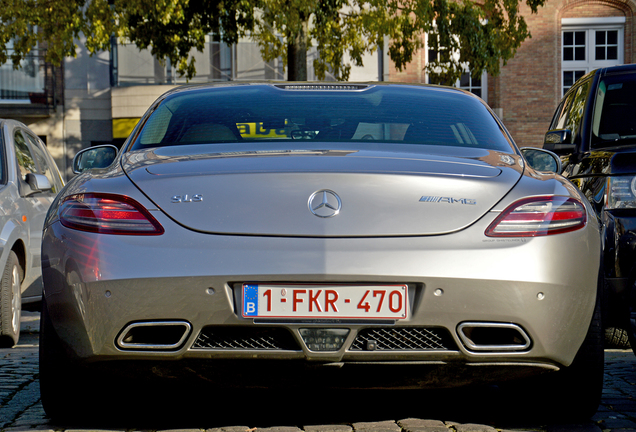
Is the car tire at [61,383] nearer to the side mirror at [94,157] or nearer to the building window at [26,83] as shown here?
the side mirror at [94,157]

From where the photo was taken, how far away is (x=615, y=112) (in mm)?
6496

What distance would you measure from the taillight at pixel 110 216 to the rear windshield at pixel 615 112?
410 cm

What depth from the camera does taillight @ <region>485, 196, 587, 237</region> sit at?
308 centimetres

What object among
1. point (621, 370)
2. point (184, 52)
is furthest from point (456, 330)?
point (184, 52)

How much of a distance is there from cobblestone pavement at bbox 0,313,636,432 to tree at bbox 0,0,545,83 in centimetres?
1207

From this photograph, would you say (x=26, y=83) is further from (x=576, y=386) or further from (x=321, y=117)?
(x=576, y=386)

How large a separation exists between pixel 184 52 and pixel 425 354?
603 inches

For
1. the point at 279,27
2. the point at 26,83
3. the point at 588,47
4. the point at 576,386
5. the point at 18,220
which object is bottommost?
the point at 576,386

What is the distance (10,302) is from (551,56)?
23014mm

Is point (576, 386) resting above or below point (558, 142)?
below

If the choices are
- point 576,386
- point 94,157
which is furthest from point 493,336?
point 94,157

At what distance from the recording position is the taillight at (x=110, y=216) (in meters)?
3.07

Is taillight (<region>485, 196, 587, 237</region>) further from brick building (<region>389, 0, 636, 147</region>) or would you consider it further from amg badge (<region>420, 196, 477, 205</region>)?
brick building (<region>389, 0, 636, 147</region>)


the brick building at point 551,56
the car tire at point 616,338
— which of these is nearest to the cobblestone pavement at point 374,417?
the car tire at point 616,338
